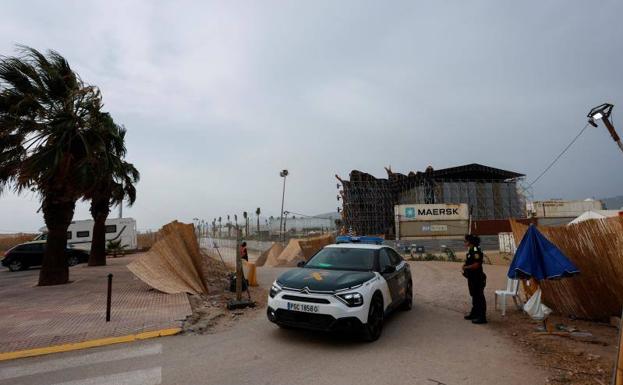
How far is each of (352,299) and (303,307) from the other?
77 centimetres

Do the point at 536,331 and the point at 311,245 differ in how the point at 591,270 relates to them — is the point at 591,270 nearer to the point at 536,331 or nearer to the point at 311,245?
the point at 536,331

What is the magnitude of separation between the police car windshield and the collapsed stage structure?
3803 cm

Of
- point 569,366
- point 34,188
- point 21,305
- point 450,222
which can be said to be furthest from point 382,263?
point 450,222

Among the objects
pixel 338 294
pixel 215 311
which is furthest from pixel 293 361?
pixel 215 311

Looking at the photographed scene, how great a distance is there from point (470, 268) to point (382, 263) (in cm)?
175

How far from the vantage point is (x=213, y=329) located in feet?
24.4

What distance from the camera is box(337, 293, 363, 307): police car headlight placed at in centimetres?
595

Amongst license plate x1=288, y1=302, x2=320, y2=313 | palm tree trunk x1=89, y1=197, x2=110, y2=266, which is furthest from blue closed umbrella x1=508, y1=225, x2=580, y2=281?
palm tree trunk x1=89, y1=197, x2=110, y2=266

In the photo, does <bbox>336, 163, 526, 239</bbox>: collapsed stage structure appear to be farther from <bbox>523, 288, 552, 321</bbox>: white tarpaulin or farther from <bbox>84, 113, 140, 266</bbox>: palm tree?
<bbox>523, 288, 552, 321</bbox>: white tarpaulin

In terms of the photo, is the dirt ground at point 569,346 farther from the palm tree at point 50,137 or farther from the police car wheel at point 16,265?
the police car wheel at point 16,265

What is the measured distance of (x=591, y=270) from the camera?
747cm

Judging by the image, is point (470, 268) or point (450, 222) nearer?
point (470, 268)

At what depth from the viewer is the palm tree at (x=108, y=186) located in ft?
43.2

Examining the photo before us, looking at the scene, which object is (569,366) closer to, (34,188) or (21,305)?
(21,305)
